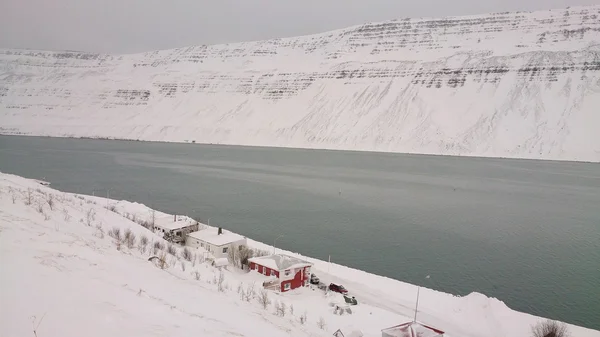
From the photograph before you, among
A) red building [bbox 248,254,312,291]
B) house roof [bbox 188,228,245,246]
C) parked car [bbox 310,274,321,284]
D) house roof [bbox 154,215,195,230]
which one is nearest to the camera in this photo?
red building [bbox 248,254,312,291]

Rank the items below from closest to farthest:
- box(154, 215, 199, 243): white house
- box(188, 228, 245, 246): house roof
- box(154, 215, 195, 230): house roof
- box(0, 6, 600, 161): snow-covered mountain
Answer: box(188, 228, 245, 246): house roof
box(154, 215, 199, 243): white house
box(154, 215, 195, 230): house roof
box(0, 6, 600, 161): snow-covered mountain

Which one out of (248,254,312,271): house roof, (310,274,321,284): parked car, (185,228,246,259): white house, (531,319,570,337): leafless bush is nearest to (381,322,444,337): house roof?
(531,319,570,337): leafless bush

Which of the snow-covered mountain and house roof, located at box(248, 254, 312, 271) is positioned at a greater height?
the snow-covered mountain

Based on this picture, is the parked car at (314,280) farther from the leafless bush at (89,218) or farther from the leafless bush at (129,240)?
the leafless bush at (89,218)

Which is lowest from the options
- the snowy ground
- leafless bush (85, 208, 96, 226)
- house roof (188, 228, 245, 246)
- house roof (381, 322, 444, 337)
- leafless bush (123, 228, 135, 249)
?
house roof (381, 322, 444, 337)

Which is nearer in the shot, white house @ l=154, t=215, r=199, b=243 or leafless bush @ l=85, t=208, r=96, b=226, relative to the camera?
leafless bush @ l=85, t=208, r=96, b=226

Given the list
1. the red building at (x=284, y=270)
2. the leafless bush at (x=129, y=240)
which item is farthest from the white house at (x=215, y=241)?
the leafless bush at (x=129, y=240)

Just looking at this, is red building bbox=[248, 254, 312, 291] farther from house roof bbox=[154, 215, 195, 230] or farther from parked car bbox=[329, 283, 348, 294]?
house roof bbox=[154, 215, 195, 230]

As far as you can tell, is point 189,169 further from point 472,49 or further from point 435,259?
point 472,49
